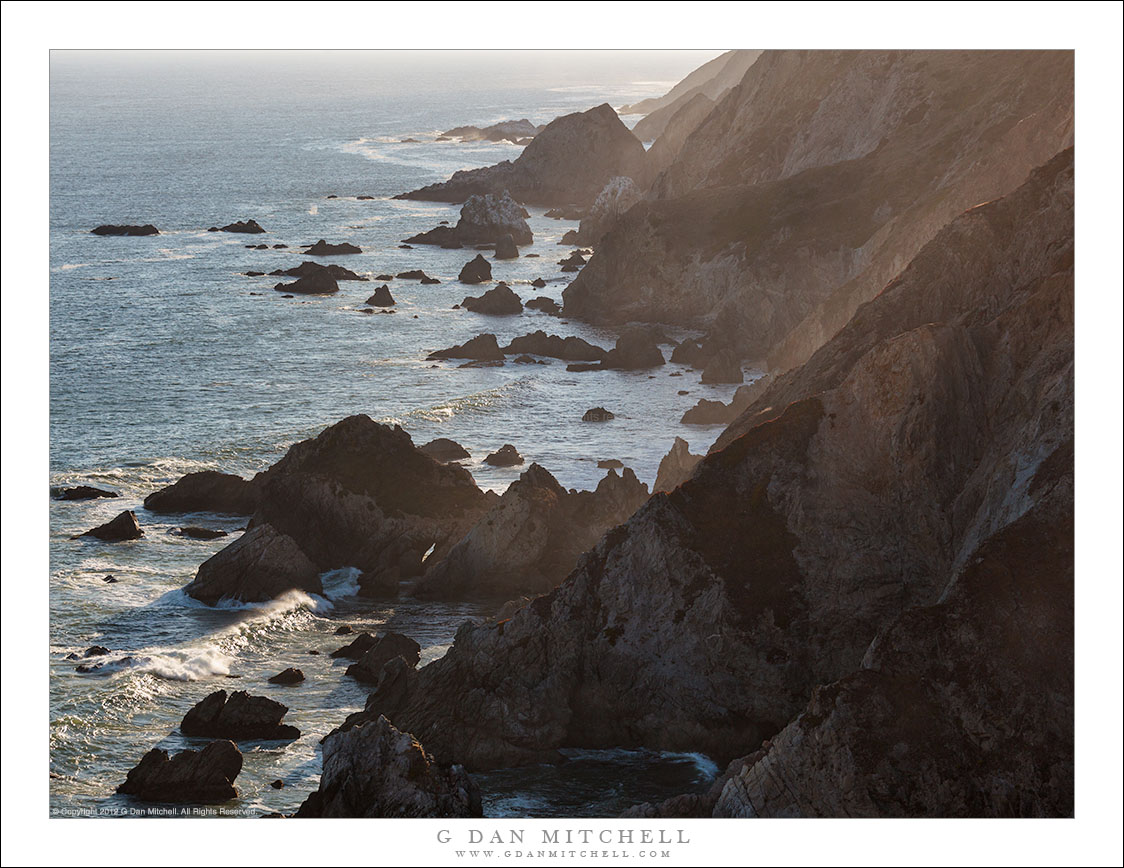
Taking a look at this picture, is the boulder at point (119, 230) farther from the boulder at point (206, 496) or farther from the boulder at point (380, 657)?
the boulder at point (380, 657)

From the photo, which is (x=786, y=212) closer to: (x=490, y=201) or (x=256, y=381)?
(x=256, y=381)

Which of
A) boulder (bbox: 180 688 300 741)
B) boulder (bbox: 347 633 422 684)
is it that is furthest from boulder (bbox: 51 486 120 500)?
boulder (bbox: 180 688 300 741)

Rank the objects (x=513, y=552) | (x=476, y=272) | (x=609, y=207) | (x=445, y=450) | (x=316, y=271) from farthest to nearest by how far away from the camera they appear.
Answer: (x=609, y=207), (x=476, y=272), (x=316, y=271), (x=445, y=450), (x=513, y=552)

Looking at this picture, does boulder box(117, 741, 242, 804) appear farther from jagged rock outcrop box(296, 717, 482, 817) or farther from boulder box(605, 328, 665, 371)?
boulder box(605, 328, 665, 371)

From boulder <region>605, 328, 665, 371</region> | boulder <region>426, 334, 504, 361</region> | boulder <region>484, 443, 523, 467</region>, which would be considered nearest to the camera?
boulder <region>484, 443, 523, 467</region>

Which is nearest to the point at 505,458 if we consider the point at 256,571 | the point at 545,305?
the point at 256,571

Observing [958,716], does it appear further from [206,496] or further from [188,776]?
[206,496]
